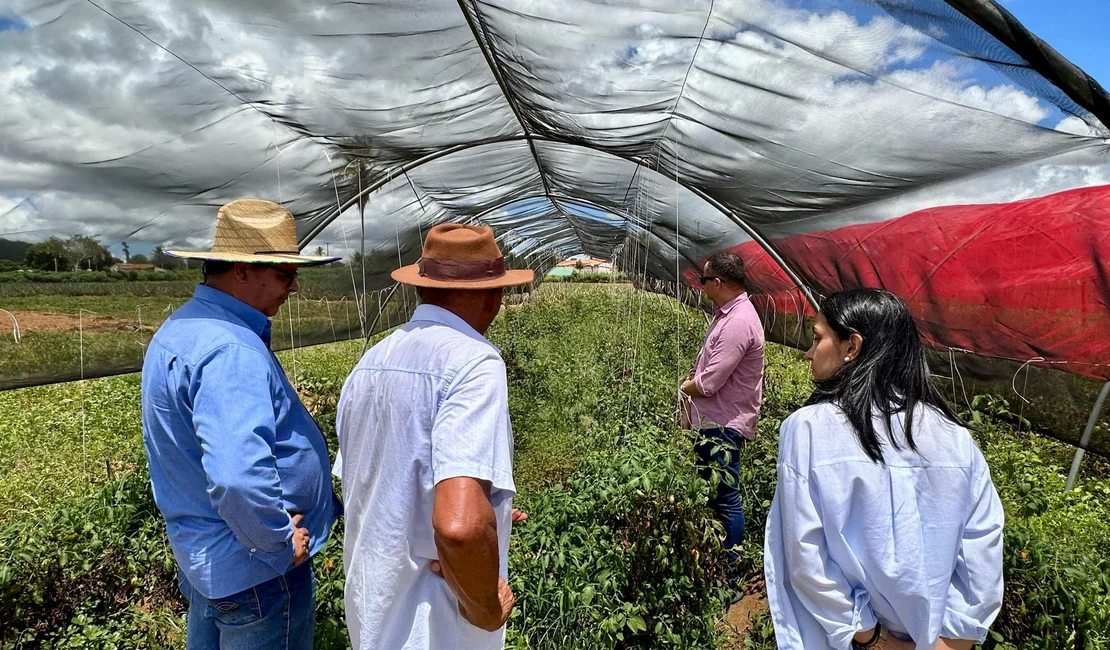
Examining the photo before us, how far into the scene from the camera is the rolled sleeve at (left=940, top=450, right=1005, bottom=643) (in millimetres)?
1336

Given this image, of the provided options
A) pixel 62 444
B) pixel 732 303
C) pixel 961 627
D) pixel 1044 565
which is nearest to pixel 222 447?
pixel 961 627

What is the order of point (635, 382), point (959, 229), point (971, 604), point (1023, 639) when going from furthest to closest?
point (635, 382), point (959, 229), point (1023, 639), point (971, 604)

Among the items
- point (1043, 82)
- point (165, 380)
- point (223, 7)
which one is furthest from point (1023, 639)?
point (223, 7)

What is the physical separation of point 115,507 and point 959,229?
424 centimetres

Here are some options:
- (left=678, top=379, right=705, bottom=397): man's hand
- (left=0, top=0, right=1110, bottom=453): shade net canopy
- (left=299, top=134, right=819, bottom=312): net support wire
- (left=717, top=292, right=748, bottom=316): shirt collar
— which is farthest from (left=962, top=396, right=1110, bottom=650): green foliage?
(left=299, top=134, right=819, bottom=312): net support wire

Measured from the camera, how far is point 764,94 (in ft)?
8.04

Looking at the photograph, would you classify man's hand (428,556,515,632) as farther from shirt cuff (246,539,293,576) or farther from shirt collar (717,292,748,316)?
shirt collar (717,292,748,316)

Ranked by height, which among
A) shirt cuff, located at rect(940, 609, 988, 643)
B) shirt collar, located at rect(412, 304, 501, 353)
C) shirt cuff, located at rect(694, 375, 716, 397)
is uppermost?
shirt collar, located at rect(412, 304, 501, 353)

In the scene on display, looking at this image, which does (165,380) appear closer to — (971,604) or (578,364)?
(971,604)

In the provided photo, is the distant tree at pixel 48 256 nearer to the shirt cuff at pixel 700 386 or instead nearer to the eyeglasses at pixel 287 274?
the eyeglasses at pixel 287 274

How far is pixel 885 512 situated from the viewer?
1.28 meters

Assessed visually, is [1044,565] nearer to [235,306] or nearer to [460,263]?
[460,263]

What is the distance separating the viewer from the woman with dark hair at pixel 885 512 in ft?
4.21

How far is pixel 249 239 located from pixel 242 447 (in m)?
0.64
